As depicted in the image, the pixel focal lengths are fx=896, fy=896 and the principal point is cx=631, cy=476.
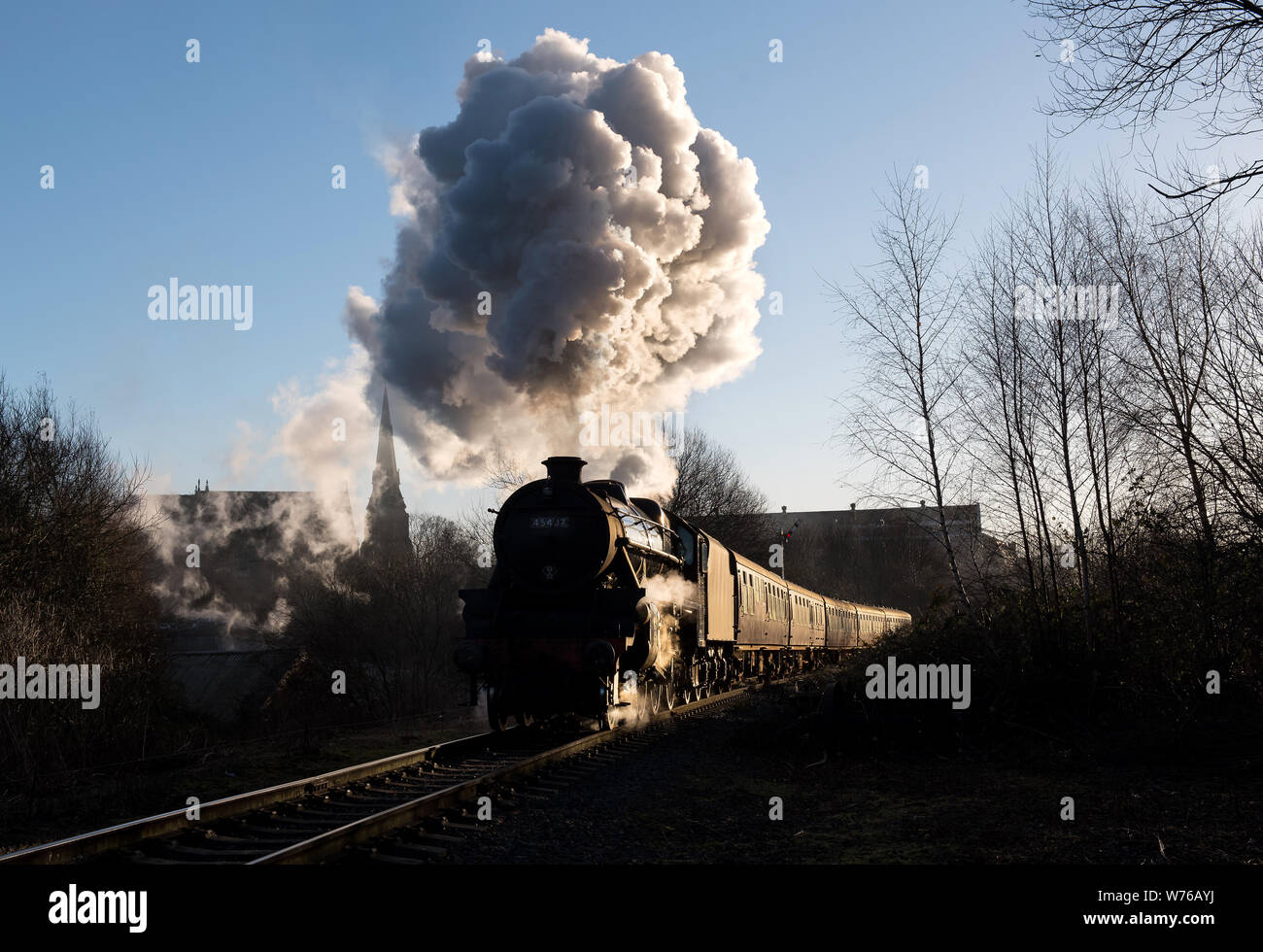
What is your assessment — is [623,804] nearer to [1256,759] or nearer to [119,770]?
[1256,759]

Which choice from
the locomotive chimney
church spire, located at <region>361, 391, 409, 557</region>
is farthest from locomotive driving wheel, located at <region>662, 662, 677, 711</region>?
church spire, located at <region>361, 391, 409, 557</region>

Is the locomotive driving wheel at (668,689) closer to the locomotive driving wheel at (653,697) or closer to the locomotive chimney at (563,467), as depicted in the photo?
the locomotive driving wheel at (653,697)

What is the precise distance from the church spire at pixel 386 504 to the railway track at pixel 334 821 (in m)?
69.8

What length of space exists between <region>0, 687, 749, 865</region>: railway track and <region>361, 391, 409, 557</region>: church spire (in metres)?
69.8

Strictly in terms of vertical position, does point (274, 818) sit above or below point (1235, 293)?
below

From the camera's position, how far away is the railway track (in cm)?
553

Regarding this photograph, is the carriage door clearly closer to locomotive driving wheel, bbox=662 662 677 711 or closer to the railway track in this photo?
locomotive driving wheel, bbox=662 662 677 711

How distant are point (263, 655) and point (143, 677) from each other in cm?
1281

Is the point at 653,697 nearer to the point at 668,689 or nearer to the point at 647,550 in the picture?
the point at 668,689

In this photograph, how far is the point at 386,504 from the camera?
96.3 meters

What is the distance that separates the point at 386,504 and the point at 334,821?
92.9m

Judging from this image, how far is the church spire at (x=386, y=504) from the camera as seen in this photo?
86562 mm

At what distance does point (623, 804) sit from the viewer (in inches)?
299
